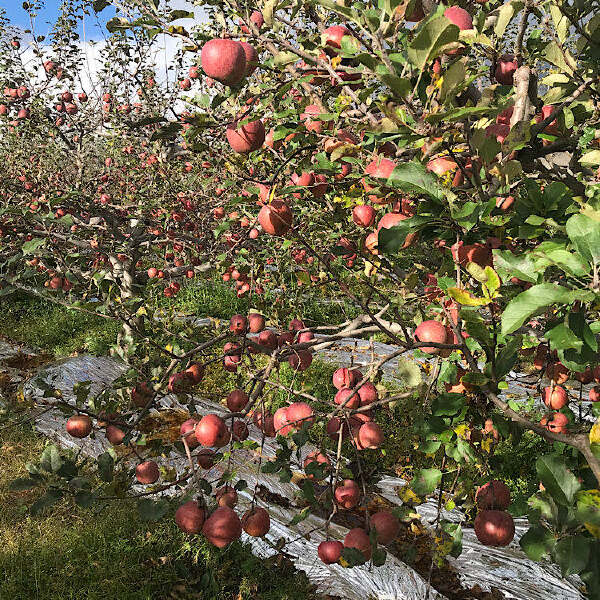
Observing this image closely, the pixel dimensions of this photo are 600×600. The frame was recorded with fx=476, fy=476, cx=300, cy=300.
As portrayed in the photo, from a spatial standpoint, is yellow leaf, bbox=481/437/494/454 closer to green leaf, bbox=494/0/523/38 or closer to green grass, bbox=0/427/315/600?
green leaf, bbox=494/0/523/38

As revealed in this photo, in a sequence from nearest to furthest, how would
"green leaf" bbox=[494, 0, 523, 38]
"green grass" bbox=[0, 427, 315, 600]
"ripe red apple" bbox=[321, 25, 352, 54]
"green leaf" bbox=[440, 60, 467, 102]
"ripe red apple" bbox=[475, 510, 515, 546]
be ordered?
"green leaf" bbox=[440, 60, 467, 102]
"green leaf" bbox=[494, 0, 523, 38]
"ripe red apple" bbox=[475, 510, 515, 546]
"ripe red apple" bbox=[321, 25, 352, 54]
"green grass" bbox=[0, 427, 315, 600]

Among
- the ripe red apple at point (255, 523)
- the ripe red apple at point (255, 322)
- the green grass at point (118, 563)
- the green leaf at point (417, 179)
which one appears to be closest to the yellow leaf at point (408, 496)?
the ripe red apple at point (255, 523)

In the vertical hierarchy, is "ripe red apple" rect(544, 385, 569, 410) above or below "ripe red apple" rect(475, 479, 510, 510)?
above

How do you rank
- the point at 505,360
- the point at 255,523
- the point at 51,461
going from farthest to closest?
the point at 255,523, the point at 51,461, the point at 505,360

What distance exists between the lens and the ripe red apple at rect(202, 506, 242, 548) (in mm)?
1179

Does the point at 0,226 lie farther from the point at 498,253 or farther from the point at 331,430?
the point at 498,253

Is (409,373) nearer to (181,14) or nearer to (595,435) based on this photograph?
(595,435)

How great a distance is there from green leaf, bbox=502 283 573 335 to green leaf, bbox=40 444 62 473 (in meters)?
1.15

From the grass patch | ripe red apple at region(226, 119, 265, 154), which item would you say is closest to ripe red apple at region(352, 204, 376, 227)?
ripe red apple at region(226, 119, 265, 154)

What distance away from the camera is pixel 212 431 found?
1261 mm

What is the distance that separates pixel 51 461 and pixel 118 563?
6.52 feet

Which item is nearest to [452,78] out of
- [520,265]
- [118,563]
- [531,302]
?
[520,265]

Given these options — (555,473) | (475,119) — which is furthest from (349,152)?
(555,473)

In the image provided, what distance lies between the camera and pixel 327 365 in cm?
575
